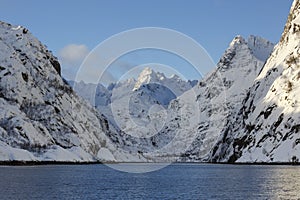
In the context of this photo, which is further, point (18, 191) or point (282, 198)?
point (18, 191)

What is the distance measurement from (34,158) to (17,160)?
62.0ft

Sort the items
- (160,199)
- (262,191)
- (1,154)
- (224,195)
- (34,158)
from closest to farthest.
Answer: (160,199) < (224,195) < (262,191) < (1,154) < (34,158)

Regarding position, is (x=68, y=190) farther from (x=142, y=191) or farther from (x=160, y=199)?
(x=160, y=199)

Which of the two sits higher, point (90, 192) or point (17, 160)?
point (17, 160)

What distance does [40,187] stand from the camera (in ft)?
283

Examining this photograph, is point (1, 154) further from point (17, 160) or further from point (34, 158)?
point (34, 158)

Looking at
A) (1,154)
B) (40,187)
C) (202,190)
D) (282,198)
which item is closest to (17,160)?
(1,154)

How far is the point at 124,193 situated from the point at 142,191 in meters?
4.71

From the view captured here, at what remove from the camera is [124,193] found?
3159 inches

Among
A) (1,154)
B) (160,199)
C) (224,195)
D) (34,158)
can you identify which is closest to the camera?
(160,199)

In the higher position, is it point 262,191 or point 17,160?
point 17,160

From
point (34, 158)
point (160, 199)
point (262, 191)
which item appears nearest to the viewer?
point (160, 199)

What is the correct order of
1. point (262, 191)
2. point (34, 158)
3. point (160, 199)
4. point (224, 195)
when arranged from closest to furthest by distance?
point (160, 199) → point (224, 195) → point (262, 191) → point (34, 158)

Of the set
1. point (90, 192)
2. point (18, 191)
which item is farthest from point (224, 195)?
point (18, 191)
